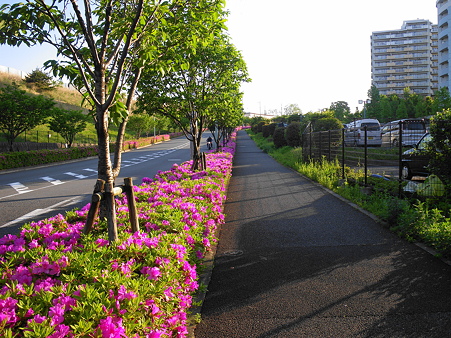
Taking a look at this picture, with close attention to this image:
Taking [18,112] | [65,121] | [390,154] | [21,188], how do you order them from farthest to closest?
[65,121] → [18,112] → [21,188] → [390,154]

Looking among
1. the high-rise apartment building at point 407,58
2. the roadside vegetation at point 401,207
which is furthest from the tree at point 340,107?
the roadside vegetation at point 401,207

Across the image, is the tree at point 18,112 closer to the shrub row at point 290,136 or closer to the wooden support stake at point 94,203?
the shrub row at point 290,136

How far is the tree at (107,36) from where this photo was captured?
3.66 meters

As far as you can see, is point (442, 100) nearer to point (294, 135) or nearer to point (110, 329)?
point (294, 135)

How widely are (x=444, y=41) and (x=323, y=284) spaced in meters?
68.8

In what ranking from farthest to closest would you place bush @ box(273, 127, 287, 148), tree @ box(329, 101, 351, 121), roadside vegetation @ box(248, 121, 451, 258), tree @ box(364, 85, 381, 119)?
1. tree @ box(329, 101, 351, 121)
2. tree @ box(364, 85, 381, 119)
3. bush @ box(273, 127, 287, 148)
4. roadside vegetation @ box(248, 121, 451, 258)

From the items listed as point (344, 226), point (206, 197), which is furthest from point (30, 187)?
point (344, 226)

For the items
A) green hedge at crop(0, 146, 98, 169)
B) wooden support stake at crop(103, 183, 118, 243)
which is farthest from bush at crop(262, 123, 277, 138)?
wooden support stake at crop(103, 183, 118, 243)

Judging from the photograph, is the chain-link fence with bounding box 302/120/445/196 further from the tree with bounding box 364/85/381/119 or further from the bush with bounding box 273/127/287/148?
the tree with bounding box 364/85/381/119

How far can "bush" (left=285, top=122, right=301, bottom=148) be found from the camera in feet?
89.0

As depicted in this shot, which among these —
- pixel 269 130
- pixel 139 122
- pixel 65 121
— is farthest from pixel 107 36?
pixel 139 122

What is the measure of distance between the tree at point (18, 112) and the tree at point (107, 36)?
2338cm

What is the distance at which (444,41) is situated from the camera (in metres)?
59.1

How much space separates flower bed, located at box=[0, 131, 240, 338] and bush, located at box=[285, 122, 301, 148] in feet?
77.4
